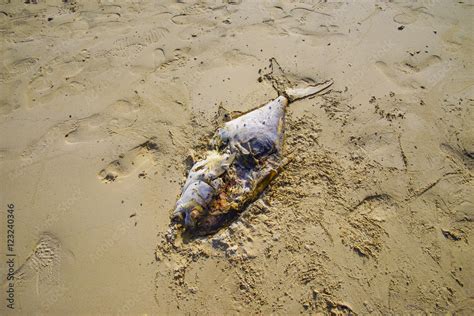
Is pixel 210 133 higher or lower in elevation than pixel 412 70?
lower

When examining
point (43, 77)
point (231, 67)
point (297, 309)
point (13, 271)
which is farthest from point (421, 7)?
point (13, 271)

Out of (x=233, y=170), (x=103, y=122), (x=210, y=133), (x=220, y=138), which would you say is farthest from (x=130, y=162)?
(x=233, y=170)

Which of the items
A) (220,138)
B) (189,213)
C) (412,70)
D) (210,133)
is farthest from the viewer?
(412,70)

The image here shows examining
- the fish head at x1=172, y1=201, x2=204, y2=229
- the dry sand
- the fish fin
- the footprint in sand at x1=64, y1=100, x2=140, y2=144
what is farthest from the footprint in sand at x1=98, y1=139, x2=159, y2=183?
the fish fin

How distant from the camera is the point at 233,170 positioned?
11.8 feet

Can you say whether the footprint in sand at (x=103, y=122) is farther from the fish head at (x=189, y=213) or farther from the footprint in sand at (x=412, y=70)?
the footprint in sand at (x=412, y=70)

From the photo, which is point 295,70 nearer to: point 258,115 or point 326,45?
point 326,45

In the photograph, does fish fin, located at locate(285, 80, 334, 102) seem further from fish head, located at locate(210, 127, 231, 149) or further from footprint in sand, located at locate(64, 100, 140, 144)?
footprint in sand, located at locate(64, 100, 140, 144)

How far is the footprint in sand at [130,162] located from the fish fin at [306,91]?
1.98m

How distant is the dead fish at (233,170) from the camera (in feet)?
11.0

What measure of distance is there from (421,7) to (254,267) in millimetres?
5184

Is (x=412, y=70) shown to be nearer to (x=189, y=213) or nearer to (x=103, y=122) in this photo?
(x=189, y=213)

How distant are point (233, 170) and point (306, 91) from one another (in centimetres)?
167

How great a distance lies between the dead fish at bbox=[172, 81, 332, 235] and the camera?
336 centimetres
